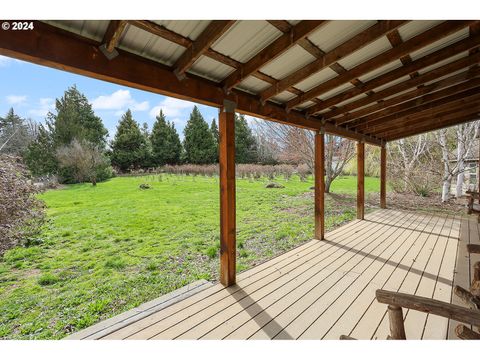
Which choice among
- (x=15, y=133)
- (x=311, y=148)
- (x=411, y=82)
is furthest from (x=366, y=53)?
(x=15, y=133)

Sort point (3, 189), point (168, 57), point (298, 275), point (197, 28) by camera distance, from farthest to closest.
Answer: point (3, 189)
point (298, 275)
point (168, 57)
point (197, 28)

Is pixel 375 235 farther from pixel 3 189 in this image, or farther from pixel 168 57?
pixel 3 189

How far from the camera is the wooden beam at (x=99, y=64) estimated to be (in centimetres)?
130

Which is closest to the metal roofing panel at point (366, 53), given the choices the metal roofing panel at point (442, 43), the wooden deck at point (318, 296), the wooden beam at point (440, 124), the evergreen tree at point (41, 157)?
the metal roofing panel at point (442, 43)

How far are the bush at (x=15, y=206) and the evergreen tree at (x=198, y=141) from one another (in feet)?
30.7

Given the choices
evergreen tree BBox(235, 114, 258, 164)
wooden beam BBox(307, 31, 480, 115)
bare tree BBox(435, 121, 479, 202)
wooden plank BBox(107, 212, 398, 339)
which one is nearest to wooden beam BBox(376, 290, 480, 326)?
wooden plank BBox(107, 212, 398, 339)

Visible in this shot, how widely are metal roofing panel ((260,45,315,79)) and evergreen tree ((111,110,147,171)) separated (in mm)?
10952

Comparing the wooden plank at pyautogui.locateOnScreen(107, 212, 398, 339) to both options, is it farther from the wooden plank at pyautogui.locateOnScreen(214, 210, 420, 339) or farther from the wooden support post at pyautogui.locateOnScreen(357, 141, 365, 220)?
the wooden support post at pyautogui.locateOnScreen(357, 141, 365, 220)

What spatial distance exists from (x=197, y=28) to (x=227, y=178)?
55.1 inches

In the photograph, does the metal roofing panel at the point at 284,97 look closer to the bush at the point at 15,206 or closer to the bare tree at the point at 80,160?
the bush at the point at 15,206

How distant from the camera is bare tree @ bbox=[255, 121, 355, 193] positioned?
877cm

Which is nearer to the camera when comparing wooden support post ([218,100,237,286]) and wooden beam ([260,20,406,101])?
wooden beam ([260,20,406,101])

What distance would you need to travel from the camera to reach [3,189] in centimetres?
315
